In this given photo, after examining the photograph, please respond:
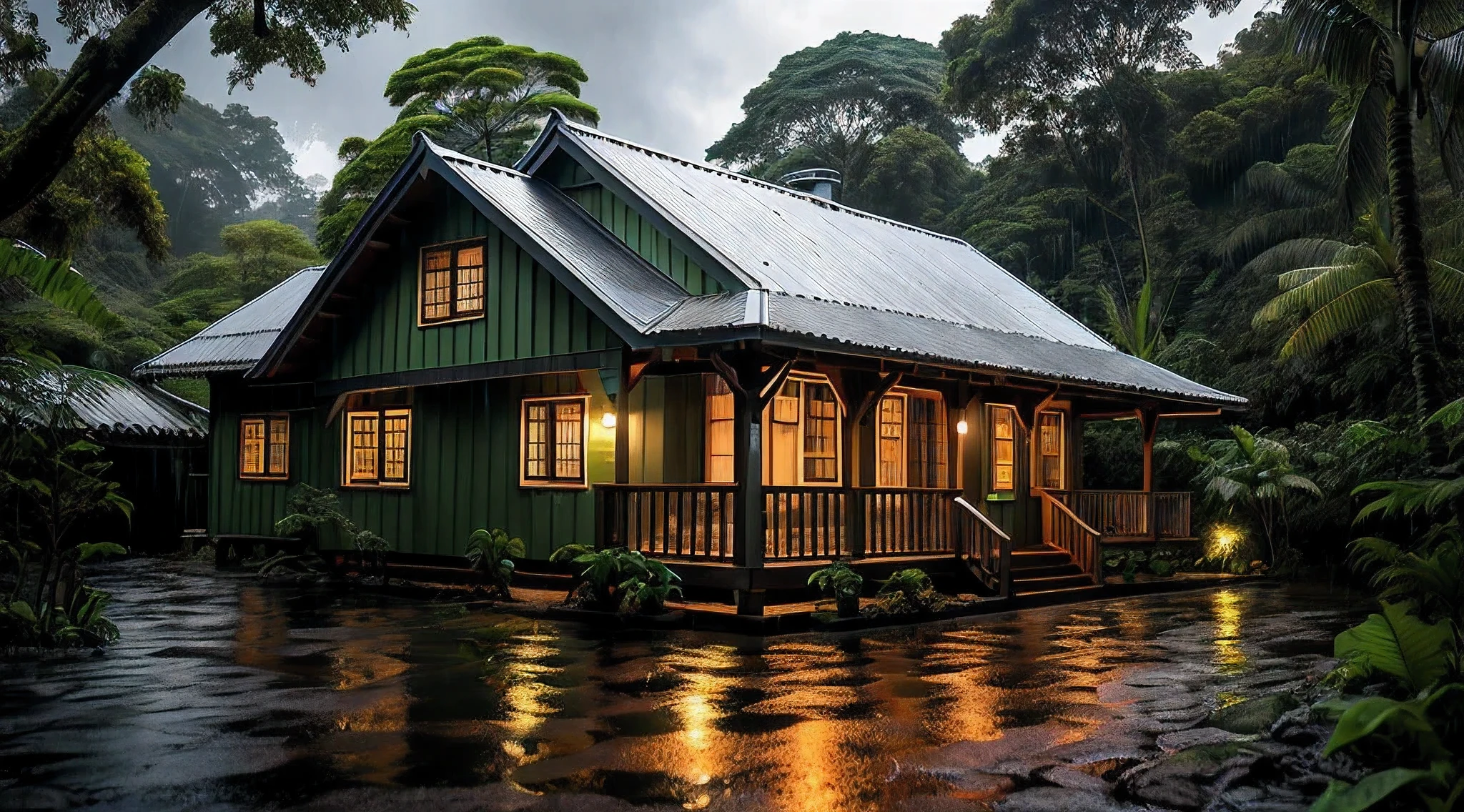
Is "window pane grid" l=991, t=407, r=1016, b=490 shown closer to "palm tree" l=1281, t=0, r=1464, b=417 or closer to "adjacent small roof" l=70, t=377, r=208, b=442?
"palm tree" l=1281, t=0, r=1464, b=417

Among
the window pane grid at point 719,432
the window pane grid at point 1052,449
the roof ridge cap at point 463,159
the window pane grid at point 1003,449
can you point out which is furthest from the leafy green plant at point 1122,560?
the roof ridge cap at point 463,159

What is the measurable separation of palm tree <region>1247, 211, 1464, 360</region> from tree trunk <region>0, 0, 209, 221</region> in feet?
60.7

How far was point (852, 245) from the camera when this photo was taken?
20.1 metres

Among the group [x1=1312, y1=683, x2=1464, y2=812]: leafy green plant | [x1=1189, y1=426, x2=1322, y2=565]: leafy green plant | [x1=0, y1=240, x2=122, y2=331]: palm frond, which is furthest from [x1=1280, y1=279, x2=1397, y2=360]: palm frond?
[x1=0, y1=240, x2=122, y2=331]: palm frond

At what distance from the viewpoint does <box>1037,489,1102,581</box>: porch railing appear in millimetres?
18781

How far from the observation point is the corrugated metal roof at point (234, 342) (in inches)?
848

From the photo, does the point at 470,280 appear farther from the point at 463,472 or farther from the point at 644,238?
the point at 463,472

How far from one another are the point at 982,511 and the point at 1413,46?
27.7ft

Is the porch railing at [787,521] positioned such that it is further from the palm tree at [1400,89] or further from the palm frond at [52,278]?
the palm frond at [52,278]

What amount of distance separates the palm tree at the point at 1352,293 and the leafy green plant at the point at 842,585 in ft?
40.2

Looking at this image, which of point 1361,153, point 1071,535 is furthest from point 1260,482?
point 1361,153

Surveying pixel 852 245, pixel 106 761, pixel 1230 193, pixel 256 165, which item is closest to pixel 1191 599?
pixel 852 245

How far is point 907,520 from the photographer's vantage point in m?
15.9

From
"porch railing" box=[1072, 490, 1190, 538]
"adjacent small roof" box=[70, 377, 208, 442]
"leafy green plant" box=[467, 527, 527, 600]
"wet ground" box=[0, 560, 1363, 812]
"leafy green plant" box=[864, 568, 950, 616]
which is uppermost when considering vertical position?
"adjacent small roof" box=[70, 377, 208, 442]
